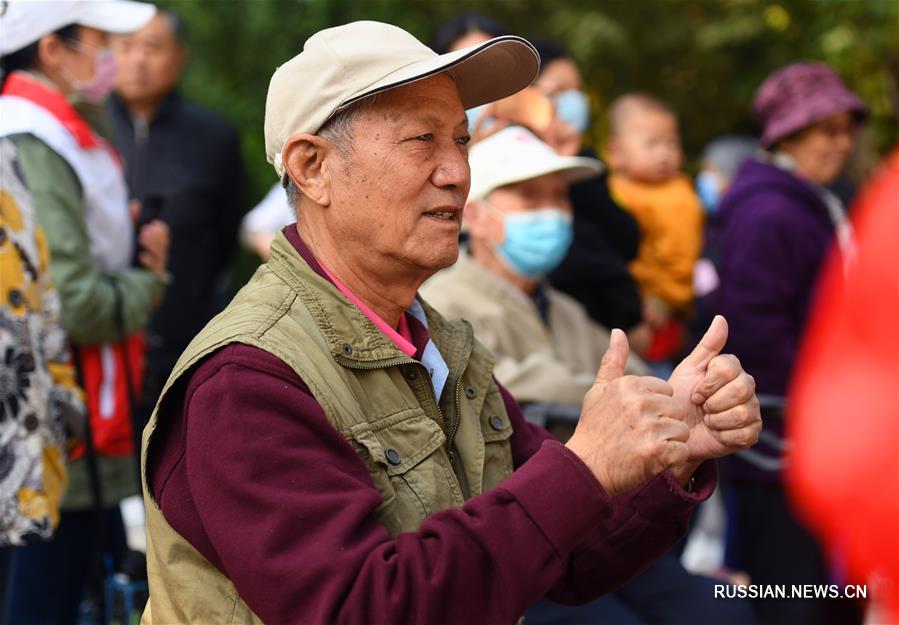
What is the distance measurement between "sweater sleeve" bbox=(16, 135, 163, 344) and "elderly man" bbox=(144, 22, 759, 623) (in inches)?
66.4

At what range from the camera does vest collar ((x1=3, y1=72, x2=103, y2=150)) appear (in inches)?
153

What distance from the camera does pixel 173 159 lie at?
6.22 m

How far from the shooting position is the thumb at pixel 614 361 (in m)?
2.22

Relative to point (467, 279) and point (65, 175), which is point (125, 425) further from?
point (467, 279)

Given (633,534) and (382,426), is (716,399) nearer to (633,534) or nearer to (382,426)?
(633,534)

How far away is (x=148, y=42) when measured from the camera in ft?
20.2

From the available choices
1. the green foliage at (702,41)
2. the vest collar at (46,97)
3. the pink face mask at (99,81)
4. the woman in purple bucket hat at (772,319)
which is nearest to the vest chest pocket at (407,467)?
the vest collar at (46,97)

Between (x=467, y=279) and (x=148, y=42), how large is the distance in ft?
9.48

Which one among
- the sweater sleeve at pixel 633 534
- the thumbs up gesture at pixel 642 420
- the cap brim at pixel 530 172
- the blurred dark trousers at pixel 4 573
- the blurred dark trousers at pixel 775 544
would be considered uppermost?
the cap brim at pixel 530 172

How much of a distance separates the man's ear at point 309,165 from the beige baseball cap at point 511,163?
5.53 ft

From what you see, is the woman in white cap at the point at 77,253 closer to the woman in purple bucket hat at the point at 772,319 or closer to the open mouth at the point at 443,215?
the open mouth at the point at 443,215

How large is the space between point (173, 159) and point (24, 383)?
3075 millimetres

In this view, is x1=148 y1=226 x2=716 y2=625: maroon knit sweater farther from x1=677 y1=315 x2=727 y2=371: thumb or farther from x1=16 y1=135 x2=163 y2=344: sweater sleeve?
x1=16 y1=135 x2=163 y2=344: sweater sleeve

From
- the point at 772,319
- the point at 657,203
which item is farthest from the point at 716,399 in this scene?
the point at 657,203
